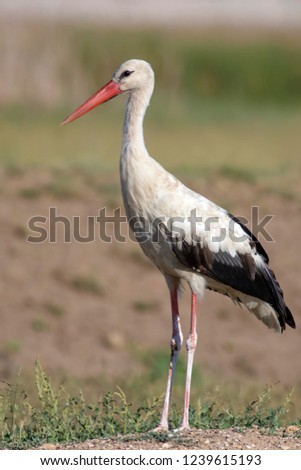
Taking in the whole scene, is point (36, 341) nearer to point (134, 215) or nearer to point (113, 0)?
point (134, 215)

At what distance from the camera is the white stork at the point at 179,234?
669cm

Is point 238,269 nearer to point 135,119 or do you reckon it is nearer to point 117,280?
point 135,119

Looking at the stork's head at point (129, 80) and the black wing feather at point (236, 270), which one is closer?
the black wing feather at point (236, 270)

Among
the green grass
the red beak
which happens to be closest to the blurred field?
the green grass

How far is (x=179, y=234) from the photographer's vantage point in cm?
672

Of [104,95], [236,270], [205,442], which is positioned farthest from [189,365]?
[104,95]

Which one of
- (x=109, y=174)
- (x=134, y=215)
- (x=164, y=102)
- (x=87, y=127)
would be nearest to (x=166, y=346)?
(x=109, y=174)

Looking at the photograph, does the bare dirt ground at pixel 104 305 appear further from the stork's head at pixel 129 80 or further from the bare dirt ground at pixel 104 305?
the stork's head at pixel 129 80

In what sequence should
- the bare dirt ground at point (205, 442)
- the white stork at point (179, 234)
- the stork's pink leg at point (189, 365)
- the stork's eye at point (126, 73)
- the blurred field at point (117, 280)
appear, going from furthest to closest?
the blurred field at point (117, 280) → the stork's eye at point (126, 73) → the white stork at point (179, 234) → the stork's pink leg at point (189, 365) → the bare dirt ground at point (205, 442)

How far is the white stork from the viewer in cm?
669

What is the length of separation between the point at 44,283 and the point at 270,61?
22759mm

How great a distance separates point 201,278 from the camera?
6977 mm

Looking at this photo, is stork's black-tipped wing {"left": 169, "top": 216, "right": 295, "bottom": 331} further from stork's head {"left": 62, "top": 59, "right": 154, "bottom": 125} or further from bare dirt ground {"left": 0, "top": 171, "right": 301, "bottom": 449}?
bare dirt ground {"left": 0, "top": 171, "right": 301, "bottom": 449}

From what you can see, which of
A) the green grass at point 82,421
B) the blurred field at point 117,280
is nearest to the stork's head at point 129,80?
the green grass at point 82,421
